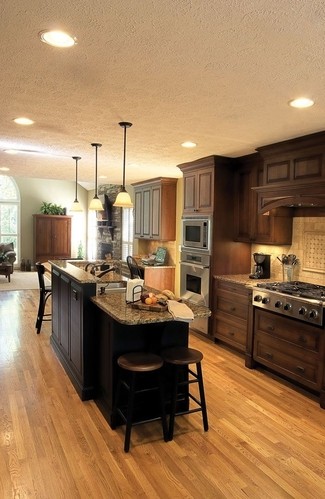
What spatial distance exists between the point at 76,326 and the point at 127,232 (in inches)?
219

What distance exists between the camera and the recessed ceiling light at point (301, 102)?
98.4 inches

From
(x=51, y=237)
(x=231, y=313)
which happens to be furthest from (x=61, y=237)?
(x=231, y=313)

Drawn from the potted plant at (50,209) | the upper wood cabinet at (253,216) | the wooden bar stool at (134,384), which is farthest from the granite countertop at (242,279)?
the potted plant at (50,209)

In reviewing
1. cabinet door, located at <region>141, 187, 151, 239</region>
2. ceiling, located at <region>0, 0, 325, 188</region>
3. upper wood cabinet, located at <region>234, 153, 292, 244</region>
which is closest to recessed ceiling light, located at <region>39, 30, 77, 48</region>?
ceiling, located at <region>0, 0, 325, 188</region>

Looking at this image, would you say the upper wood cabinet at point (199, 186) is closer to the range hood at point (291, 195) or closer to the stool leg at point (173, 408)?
the range hood at point (291, 195)

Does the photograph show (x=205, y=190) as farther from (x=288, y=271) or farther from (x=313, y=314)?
(x=313, y=314)

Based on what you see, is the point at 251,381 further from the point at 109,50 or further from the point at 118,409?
the point at 109,50

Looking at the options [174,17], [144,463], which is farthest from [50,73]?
[144,463]

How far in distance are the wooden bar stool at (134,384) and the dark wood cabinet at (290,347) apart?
1385 mm

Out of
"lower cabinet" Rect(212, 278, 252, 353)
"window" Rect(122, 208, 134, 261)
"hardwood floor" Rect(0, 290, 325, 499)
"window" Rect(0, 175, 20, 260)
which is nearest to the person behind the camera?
"hardwood floor" Rect(0, 290, 325, 499)

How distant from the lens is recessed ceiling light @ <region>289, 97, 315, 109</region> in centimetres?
250

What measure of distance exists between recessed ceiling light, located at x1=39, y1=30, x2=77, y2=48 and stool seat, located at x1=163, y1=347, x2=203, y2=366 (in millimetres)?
2059

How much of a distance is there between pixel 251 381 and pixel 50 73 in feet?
10.6

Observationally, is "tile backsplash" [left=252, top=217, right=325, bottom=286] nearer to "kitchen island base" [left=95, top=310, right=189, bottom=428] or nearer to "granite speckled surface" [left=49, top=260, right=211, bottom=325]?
"granite speckled surface" [left=49, top=260, right=211, bottom=325]
